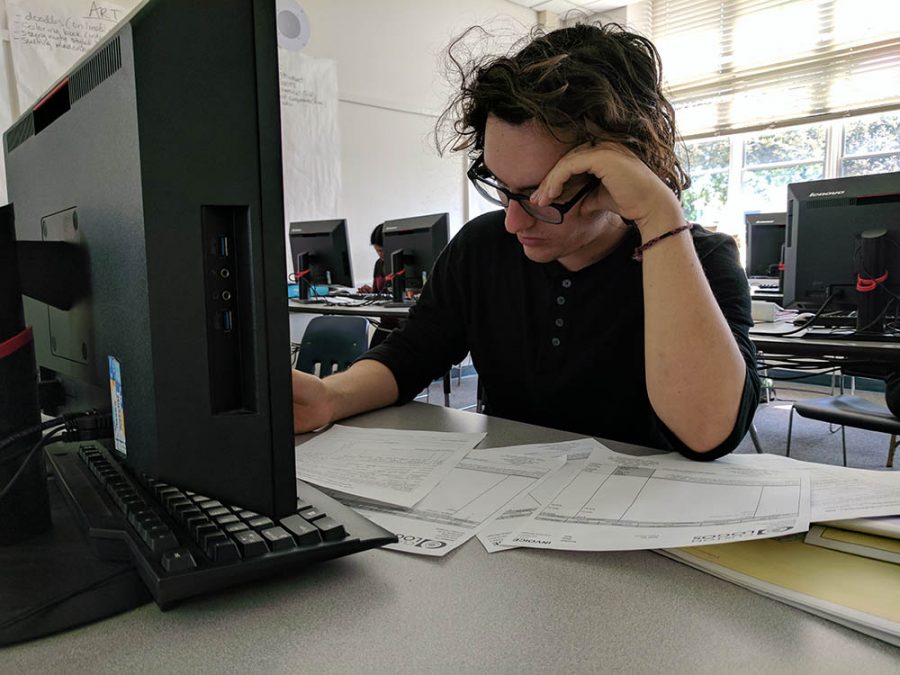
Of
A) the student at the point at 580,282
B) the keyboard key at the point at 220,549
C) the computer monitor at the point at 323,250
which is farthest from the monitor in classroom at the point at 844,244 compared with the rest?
the computer monitor at the point at 323,250

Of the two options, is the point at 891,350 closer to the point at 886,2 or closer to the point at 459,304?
the point at 459,304

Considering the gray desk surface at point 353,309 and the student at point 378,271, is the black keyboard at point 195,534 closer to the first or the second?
the gray desk surface at point 353,309

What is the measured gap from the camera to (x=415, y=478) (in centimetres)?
69

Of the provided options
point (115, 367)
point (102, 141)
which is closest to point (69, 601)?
point (115, 367)

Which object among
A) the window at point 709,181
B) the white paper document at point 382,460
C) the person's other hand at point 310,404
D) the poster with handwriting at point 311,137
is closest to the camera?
the white paper document at point 382,460

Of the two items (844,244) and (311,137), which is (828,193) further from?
(311,137)

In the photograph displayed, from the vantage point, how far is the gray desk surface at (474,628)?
38 centimetres

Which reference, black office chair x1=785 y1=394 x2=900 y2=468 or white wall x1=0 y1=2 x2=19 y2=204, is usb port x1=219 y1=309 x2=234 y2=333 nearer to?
black office chair x1=785 y1=394 x2=900 y2=468

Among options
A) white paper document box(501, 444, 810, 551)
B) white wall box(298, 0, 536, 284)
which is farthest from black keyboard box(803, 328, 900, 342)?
white wall box(298, 0, 536, 284)

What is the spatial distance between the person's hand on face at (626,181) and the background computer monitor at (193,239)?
48 cm

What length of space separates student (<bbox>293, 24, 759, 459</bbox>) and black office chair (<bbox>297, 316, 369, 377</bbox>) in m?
1.25

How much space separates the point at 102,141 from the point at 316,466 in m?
0.41

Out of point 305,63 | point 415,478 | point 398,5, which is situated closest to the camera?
point 415,478

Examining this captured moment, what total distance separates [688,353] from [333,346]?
1.86 m
